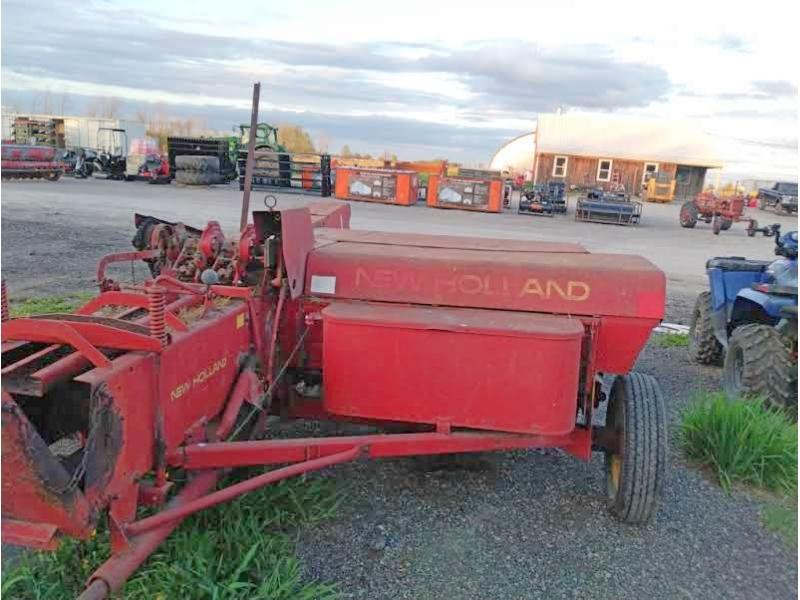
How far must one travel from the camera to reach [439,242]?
14.3ft

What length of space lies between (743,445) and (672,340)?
338cm

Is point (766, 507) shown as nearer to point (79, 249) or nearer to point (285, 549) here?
point (285, 549)

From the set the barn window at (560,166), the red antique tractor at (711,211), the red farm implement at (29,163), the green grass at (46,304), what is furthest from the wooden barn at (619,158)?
the green grass at (46,304)

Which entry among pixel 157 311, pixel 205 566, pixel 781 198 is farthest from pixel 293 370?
pixel 781 198

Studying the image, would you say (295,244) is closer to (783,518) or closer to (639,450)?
(639,450)

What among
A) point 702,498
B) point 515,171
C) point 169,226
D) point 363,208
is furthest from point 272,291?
point 515,171

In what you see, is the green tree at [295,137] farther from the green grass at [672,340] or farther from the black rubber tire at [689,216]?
the green grass at [672,340]

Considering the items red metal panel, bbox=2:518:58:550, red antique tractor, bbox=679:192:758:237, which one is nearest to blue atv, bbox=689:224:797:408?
red metal panel, bbox=2:518:58:550

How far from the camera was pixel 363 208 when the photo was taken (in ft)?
72.2

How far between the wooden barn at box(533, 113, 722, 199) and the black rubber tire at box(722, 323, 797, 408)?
3541 cm

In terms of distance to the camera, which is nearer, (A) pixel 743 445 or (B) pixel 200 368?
(B) pixel 200 368

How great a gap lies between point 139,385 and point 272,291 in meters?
1.12

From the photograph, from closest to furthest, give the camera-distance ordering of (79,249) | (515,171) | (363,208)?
(79,249) → (363,208) → (515,171)

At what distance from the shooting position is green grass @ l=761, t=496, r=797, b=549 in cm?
360
